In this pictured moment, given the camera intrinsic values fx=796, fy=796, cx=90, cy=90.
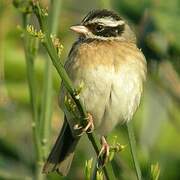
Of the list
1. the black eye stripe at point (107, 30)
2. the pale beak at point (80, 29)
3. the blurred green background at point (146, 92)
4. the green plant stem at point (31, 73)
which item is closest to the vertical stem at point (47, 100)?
the green plant stem at point (31, 73)

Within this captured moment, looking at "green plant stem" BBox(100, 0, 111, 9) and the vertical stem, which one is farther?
"green plant stem" BBox(100, 0, 111, 9)

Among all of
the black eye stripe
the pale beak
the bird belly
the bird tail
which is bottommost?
the bird tail

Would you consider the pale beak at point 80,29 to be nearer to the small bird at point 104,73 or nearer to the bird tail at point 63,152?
the small bird at point 104,73

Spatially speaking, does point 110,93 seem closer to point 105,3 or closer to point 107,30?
point 107,30

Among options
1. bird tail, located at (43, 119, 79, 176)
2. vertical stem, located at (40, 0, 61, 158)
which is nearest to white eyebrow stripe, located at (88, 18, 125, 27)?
vertical stem, located at (40, 0, 61, 158)

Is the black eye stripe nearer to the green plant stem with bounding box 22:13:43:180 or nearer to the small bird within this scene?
the small bird

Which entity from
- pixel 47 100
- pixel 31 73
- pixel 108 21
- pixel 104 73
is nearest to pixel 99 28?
pixel 108 21

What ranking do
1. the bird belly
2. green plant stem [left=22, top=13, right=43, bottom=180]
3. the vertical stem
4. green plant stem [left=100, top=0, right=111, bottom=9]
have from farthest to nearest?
green plant stem [left=100, top=0, right=111, bottom=9], the bird belly, the vertical stem, green plant stem [left=22, top=13, right=43, bottom=180]

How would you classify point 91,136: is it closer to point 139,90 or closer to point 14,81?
point 139,90

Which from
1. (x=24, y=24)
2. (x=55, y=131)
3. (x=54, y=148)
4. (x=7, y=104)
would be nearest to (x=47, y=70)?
(x=24, y=24)
